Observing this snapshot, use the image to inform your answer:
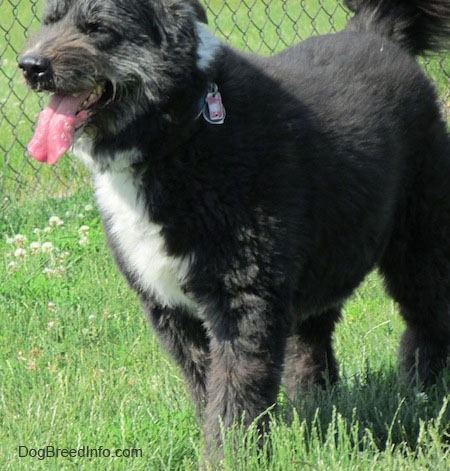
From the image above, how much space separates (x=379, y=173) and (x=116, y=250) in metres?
1.21

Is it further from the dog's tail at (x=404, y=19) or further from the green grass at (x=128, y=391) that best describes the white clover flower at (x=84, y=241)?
the dog's tail at (x=404, y=19)

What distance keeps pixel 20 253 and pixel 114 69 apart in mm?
2576

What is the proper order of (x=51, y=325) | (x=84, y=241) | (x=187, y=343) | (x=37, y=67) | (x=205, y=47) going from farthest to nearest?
(x=84, y=241) < (x=51, y=325) < (x=187, y=343) < (x=205, y=47) < (x=37, y=67)

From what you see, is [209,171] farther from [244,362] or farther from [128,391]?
[128,391]

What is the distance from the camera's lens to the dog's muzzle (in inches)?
143

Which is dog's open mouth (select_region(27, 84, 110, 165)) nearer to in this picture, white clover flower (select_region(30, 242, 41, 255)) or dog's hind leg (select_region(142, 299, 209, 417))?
dog's hind leg (select_region(142, 299, 209, 417))

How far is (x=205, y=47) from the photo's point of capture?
3.88 m

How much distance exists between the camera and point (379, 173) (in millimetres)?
4402

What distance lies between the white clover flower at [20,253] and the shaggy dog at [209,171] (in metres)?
2.06

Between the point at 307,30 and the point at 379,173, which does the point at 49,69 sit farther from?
the point at 307,30

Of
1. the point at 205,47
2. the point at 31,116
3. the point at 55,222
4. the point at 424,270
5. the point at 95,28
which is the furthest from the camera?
the point at 31,116

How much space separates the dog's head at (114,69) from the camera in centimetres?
370

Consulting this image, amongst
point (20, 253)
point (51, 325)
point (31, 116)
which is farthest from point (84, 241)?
point (31, 116)

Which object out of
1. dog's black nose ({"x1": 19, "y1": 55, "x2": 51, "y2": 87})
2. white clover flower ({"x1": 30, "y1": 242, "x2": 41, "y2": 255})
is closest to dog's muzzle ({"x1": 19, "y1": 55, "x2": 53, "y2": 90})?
dog's black nose ({"x1": 19, "y1": 55, "x2": 51, "y2": 87})
